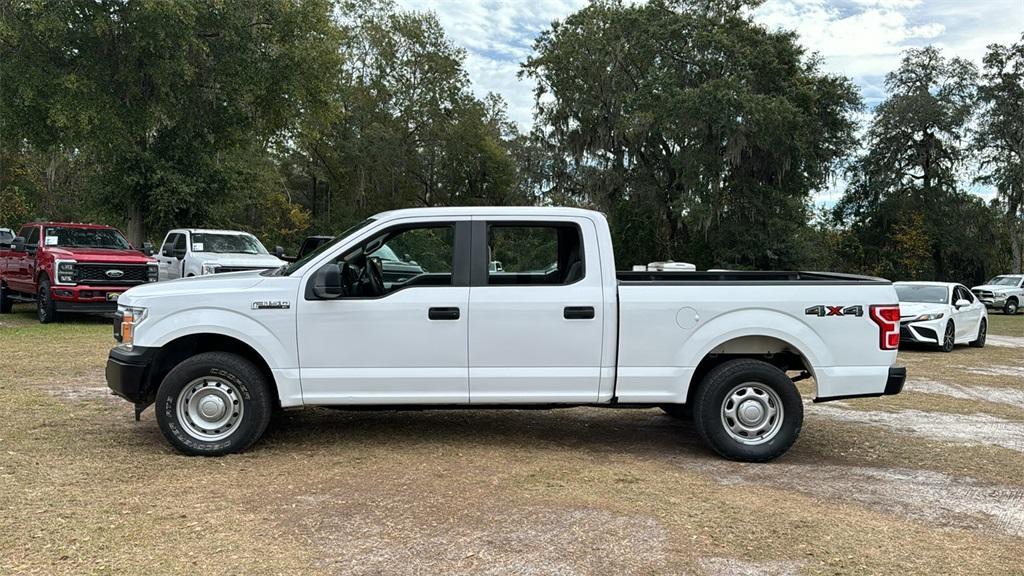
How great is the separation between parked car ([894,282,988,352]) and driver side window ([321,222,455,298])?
429 inches

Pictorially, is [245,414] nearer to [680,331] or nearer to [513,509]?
[513,509]

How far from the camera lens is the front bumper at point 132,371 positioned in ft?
19.1

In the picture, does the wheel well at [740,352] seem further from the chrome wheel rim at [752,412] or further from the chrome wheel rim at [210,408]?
the chrome wheel rim at [210,408]

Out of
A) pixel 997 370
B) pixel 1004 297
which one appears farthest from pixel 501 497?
pixel 1004 297

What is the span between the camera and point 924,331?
14.9m

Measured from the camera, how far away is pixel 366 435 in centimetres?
670

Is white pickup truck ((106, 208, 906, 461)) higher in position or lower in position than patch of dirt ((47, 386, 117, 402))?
higher

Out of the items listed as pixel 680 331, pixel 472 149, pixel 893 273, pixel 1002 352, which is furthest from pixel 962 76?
pixel 680 331

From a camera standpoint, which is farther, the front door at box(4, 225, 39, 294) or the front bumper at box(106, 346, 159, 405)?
the front door at box(4, 225, 39, 294)

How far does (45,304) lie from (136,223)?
11.2m

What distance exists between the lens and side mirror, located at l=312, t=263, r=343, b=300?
5672 millimetres

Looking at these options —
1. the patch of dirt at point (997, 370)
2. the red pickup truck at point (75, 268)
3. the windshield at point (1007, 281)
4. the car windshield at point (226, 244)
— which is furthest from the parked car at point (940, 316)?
the windshield at point (1007, 281)

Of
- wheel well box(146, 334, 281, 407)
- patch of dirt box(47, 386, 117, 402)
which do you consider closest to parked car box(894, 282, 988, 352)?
wheel well box(146, 334, 281, 407)

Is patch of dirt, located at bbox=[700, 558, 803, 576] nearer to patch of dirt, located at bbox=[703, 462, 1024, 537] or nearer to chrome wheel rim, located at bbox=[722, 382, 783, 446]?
patch of dirt, located at bbox=[703, 462, 1024, 537]
